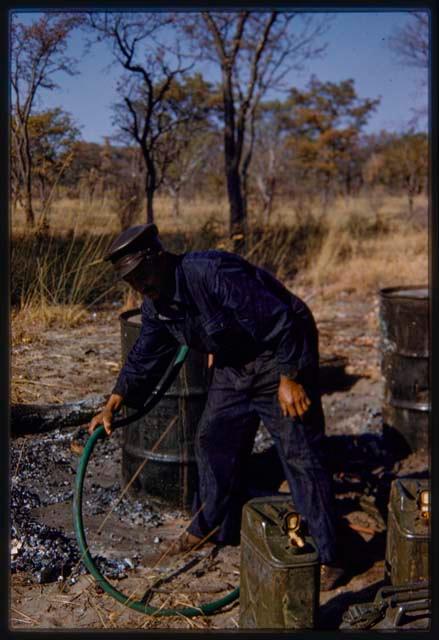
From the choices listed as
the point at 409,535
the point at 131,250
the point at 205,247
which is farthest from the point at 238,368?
the point at 205,247

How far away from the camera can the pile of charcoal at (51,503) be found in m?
3.68

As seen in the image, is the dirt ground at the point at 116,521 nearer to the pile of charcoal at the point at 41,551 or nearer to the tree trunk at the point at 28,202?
the pile of charcoal at the point at 41,551

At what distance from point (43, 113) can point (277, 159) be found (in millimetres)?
22630

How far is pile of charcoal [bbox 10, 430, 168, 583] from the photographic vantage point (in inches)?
145

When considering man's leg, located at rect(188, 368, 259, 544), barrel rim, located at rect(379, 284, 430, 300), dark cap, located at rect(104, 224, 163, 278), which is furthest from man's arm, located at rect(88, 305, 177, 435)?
barrel rim, located at rect(379, 284, 430, 300)

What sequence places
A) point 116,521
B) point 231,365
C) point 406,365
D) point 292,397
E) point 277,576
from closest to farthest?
1. point 277,576
2. point 292,397
3. point 231,365
4. point 116,521
5. point 406,365

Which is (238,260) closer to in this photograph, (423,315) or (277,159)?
(423,315)

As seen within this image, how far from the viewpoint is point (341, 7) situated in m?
2.79

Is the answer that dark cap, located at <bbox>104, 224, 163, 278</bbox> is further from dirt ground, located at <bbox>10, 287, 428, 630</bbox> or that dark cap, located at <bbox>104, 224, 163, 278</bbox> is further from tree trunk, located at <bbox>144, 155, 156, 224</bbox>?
tree trunk, located at <bbox>144, 155, 156, 224</bbox>

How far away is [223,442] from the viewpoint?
3.71 meters

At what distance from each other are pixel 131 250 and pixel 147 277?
130 millimetres

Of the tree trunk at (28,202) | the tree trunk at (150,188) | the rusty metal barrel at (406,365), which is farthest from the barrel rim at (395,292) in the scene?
the tree trunk at (150,188)

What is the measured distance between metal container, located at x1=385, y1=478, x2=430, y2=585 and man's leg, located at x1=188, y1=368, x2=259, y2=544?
75cm

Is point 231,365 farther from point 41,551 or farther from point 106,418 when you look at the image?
point 41,551
